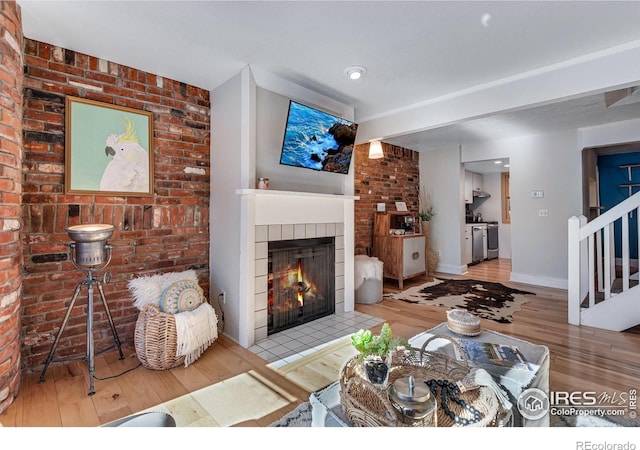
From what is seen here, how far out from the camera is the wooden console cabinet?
182 inches

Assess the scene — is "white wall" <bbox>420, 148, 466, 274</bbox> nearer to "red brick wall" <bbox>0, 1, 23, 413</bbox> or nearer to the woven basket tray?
the woven basket tray

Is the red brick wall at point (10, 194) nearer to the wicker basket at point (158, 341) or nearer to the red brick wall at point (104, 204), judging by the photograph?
the red brick wall at point (104, 204)

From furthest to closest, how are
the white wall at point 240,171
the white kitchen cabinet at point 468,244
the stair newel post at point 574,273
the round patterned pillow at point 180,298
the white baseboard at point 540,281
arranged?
the white kitchen cabinet at point 468,244, the white baseboard at point 540,281, the stair newel post at point 574,273, the white wall at point 240,171, the round patterned pillow at point 180,298

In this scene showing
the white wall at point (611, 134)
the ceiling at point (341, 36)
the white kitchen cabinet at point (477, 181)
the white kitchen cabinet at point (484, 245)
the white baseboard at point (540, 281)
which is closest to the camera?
the ceiling at point (341, 36)

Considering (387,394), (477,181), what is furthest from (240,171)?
(477,181)

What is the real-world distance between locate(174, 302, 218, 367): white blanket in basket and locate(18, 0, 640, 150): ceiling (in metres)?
1.99

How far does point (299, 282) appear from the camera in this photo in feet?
10.3

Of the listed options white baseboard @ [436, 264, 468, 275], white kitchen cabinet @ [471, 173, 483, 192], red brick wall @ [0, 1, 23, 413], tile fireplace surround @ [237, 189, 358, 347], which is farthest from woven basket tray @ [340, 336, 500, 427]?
white kitchen cabinet @ [471, 173, 483, 192]

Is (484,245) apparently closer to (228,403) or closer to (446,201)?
(446,201)

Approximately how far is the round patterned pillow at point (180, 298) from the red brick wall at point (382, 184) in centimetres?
276

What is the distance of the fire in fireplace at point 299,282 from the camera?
2.92 meters

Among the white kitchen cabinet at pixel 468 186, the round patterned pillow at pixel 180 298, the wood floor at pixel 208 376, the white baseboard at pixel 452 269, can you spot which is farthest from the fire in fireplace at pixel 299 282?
the white kitchen cabinet at pixel 468 186

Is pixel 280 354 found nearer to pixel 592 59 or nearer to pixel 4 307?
pixel 4 307
